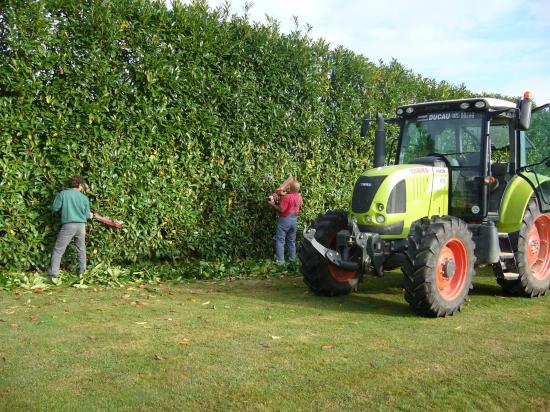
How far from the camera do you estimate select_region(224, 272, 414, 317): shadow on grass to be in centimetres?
693

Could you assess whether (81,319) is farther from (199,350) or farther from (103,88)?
(103,88)

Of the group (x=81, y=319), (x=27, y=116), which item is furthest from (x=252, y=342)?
(x=27, y=116)


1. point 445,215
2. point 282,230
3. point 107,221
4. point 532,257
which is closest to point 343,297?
point 445,215

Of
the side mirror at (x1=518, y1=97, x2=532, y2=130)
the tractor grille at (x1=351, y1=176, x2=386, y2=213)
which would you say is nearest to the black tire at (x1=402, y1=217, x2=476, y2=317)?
the tractor grille at (x1=351, y1=176, x2=386, y2=213)

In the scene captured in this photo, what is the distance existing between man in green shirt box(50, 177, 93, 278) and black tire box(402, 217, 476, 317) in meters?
4.54

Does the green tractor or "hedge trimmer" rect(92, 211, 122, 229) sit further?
"hedge trimmer" rect(92, 211, 122, 229)

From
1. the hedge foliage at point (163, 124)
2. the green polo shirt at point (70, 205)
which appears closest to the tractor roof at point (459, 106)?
the hedge foliage at point (163, 124)

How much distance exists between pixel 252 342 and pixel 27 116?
479 centimetres

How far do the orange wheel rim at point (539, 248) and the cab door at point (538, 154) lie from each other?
266 mm

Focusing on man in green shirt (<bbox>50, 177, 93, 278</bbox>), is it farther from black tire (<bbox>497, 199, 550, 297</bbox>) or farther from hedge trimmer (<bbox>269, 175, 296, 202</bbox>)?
black tire (<bbox>497, 199, 550, 297</bbox>)

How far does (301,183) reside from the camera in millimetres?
10883

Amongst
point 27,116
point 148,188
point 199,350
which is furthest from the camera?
point 148,188

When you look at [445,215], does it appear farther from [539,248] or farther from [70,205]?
[70,205]

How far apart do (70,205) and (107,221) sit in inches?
29.6
